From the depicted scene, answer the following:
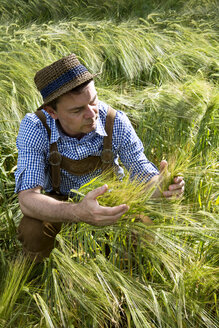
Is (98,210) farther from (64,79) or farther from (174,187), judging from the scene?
(64,79)

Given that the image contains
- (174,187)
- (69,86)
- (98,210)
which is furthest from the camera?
Answer: (69,86)

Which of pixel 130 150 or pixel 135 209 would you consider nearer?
pixel 135 209

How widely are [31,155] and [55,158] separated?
14 cm

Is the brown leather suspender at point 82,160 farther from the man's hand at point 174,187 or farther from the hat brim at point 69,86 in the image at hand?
the man's hand at point 174,187

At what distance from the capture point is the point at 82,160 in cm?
244

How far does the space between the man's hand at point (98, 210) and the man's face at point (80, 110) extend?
508mm

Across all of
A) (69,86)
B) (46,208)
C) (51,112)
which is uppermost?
(69,86)

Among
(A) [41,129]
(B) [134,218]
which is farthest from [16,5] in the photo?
(B) [134,218]

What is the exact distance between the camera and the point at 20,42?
4.84 meters

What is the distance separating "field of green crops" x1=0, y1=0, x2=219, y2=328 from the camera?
1841 millimetres

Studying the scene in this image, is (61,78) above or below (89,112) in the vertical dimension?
above

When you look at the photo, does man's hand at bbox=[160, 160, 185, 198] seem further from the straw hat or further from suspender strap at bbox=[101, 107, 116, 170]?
the straw hat

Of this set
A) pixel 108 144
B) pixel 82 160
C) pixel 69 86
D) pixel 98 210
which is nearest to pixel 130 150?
pixel 108 144

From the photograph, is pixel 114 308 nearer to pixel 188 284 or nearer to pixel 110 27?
pixel 188 284
